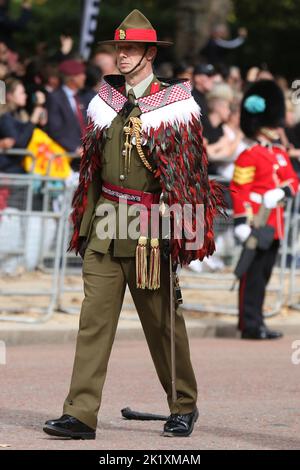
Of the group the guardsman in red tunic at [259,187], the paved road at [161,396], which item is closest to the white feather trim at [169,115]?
the paved road at [161,396]

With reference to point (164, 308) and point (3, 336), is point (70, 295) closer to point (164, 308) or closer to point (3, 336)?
point (3, 336)

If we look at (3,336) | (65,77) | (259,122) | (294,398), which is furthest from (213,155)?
(294,398)

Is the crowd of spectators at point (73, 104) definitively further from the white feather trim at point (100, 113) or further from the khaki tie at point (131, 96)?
the khaki tie at point (131, 96)

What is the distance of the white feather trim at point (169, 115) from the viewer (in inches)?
316

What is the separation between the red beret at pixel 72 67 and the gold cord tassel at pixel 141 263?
854 centimetres

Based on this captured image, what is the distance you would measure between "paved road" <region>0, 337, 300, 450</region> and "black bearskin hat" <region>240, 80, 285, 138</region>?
76.3 inches

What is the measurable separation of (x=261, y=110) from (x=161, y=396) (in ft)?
14.0

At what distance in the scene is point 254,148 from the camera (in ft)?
43.0

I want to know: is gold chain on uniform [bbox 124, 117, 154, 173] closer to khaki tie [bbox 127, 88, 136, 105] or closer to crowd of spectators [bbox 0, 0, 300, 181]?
khaki tie [bbox 127, 88, 136, 105]

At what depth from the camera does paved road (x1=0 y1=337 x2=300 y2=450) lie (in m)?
8.06

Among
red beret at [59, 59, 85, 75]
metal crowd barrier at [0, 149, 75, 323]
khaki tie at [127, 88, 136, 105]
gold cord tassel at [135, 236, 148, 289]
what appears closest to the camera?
gold cord tassel at [135, 236, 148, 289]

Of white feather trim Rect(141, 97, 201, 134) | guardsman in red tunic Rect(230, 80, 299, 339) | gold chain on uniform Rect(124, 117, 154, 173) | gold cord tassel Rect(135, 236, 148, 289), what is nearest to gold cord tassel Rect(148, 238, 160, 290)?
gold cord tassel Rect(135, 236, 148, 289)

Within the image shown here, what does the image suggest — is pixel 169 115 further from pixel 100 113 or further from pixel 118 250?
pixel 118 250

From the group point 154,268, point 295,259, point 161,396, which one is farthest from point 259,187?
Answer: point 154,268
